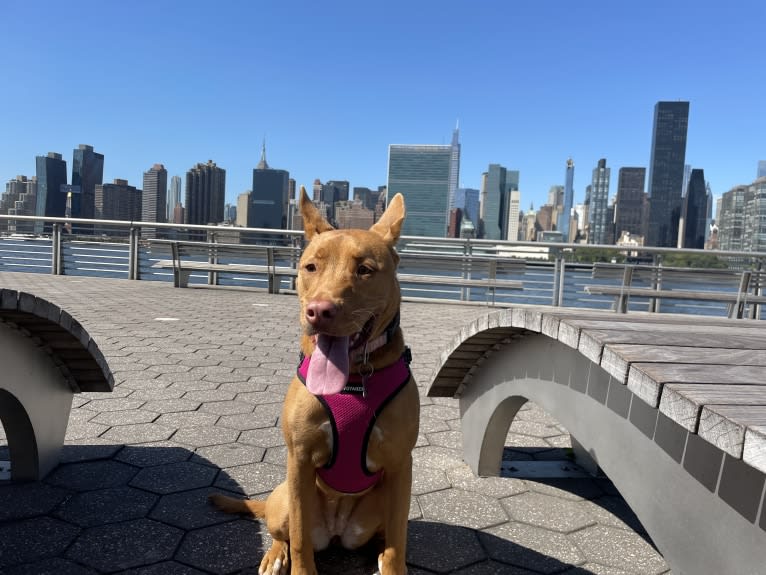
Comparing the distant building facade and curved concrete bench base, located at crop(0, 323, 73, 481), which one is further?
the distant building facade

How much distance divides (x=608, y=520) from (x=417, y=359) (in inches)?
125

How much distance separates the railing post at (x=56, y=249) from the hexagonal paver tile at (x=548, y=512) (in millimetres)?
13093

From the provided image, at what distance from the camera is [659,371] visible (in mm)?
1351

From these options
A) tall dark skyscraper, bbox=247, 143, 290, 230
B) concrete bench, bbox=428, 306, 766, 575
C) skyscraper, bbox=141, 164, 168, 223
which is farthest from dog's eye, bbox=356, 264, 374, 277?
skyscraper, bbox=141, 164, 168, 223

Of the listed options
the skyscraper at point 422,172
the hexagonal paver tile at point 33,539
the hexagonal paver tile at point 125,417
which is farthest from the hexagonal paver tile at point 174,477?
the skyscraper at point 422,172

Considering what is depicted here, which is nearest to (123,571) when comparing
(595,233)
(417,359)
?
(417,359)

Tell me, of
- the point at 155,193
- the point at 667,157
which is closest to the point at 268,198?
the point at 155,193

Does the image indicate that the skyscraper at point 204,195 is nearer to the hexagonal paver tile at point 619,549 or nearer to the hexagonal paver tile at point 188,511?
the hexagonal paver tile at point 188,511

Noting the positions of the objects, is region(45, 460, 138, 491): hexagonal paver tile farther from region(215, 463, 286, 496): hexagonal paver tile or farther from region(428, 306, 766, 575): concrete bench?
region(428, 306, 766, 575): concrete bench

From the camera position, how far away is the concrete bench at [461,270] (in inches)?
400

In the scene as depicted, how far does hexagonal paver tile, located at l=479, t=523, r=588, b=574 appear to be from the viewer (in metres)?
2.05

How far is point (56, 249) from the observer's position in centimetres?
1278

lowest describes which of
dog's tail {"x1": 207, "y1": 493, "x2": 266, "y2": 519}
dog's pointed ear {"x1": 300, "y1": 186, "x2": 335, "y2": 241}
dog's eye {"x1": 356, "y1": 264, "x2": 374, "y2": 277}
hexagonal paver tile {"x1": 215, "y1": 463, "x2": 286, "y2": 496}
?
hexagonal paver tile {"x1": 215, "y1": 463, "x2": 286, "y2": 496}

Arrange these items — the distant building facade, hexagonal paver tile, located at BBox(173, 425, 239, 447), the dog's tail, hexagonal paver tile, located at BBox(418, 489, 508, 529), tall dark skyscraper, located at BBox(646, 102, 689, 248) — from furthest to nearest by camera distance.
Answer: tall dark skyscraper, located at BBox(646, 102, 689, 248)
the distant building facade
hexagonal paver tile, located at BBox(173, 425, 239, 447)
hexagonal paver tile, located at BBox(418, 489, 508, 529)
the dog's tail
